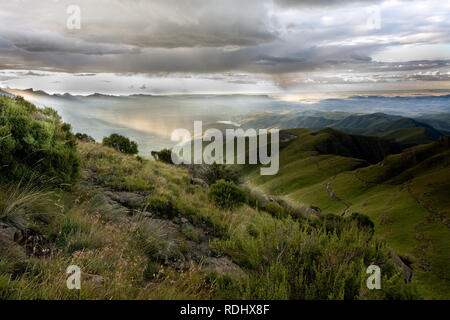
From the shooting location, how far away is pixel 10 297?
2980 millimetres

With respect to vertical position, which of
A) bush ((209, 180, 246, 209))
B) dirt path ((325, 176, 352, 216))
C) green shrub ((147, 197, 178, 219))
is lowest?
dirt path ((325, 176, 352, 216))

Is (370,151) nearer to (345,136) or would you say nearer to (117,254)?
(345,136)

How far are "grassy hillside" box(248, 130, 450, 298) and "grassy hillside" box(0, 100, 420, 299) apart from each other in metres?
45.0

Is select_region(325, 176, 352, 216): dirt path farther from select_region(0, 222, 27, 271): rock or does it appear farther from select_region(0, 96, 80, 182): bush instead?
select_region(0, 222, 27, 271): rock

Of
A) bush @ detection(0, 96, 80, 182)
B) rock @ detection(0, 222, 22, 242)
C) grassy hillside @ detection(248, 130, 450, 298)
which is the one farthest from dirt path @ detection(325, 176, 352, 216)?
rock @ detection(0, 222, 22, 242)

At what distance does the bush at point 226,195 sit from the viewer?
37.3 ft

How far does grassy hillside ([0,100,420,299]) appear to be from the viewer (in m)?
3.53

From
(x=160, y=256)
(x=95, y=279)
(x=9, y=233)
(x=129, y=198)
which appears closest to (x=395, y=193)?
(x=129, y=198)

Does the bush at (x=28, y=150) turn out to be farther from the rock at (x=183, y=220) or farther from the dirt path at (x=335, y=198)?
the dirt path at (x=335, y=198)

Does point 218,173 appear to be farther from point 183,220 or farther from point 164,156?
point 164,156

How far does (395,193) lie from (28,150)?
99359mm

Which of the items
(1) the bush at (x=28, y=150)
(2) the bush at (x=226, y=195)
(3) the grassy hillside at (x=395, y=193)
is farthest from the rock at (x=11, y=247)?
(3) the grassy hillside at (x=395, y=193)

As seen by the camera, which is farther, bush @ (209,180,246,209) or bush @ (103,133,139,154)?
bush @ (103,133,139,154)

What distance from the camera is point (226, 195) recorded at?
11.7 m
